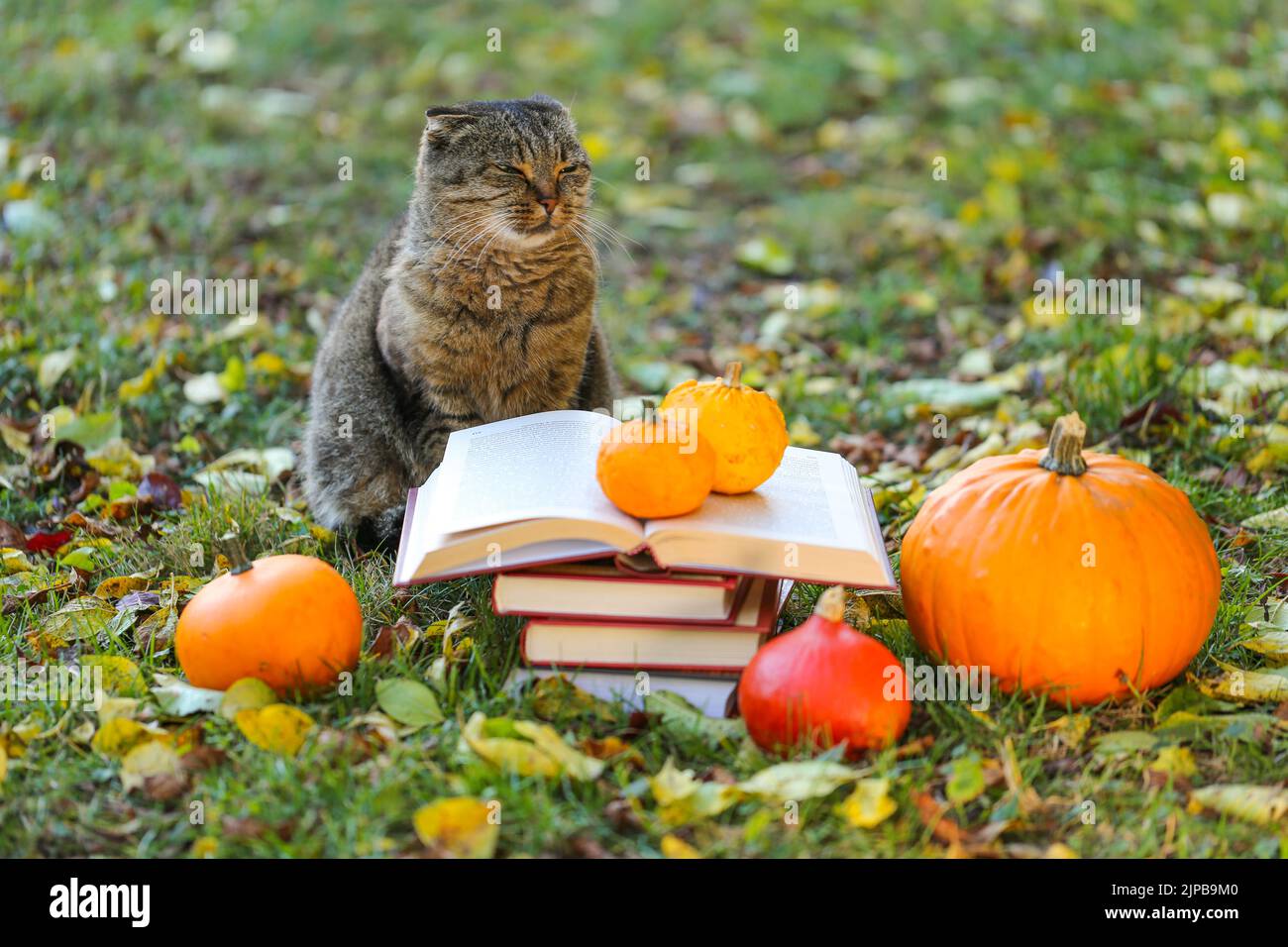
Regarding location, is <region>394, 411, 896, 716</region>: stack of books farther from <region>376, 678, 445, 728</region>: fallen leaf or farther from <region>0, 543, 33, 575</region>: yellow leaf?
<region>0, 543, 33, 575</region>: yellow leaf

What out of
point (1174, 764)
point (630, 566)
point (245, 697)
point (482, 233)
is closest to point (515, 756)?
point (630, 566)

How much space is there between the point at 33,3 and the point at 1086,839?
6633 mm

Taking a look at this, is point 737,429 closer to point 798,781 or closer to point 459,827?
point 798,781

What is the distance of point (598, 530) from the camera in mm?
2236

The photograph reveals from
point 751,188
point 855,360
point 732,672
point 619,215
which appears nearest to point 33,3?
point 619,215

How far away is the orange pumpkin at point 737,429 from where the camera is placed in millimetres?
2379

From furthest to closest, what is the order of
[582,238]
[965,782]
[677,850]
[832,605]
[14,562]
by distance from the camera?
[582,238] → [14,562] → [832,605] → [965,782] → [677,850]

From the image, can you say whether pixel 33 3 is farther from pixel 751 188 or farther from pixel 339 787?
pixel 339 787

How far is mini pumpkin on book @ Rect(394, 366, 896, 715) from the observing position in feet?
7.40

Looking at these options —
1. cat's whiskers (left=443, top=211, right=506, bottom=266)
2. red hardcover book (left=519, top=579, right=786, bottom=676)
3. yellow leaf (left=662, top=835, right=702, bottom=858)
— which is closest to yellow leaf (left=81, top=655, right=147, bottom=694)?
red hardcover book (left=519, top=579, right=786, bottom=676)

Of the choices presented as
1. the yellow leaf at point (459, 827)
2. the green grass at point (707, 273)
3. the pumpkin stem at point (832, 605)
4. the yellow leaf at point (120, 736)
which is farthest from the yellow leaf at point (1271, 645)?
the yellow leaf at point (120, 736)

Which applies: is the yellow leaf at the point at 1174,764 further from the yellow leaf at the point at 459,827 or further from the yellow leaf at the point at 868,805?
the yellow leaf at the point at 459,827

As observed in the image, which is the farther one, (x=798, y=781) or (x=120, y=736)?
(x=120, y=736)

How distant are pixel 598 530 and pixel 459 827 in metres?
0.55
